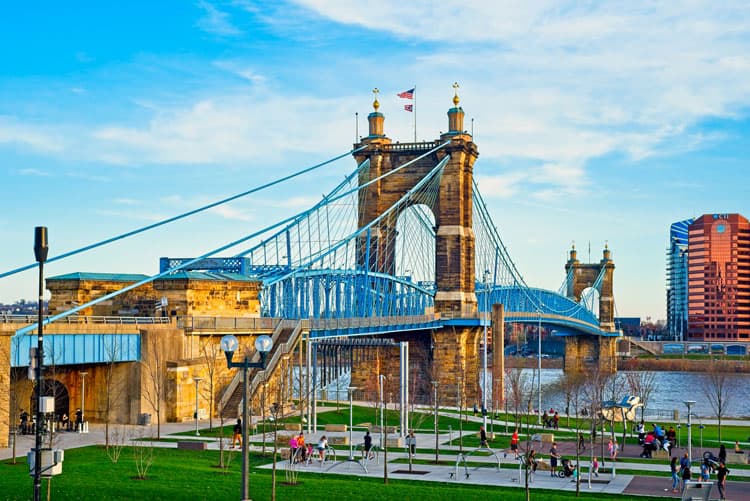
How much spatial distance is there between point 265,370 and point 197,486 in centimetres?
1865

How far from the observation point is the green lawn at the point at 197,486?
84.7 ft

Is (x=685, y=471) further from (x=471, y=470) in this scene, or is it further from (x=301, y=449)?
(x=301, y=449)

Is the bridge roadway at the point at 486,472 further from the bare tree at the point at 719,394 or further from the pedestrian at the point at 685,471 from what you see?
the bare tree at the point at 719,394

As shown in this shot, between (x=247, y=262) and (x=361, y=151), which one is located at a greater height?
(x=361, y=151)

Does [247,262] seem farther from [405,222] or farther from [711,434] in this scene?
[405,222]

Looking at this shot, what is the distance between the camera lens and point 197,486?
2734 centimetres

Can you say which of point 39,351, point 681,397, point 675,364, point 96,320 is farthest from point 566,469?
point 675,364

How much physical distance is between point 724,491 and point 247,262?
107ft

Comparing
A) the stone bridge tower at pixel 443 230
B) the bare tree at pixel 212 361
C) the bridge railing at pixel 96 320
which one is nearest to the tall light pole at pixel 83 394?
the bridge railing at pixel 96 320

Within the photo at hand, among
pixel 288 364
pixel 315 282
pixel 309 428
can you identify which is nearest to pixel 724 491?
pixel 309 428

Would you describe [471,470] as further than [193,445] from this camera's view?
No

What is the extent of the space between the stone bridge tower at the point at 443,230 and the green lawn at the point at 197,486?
5057cm

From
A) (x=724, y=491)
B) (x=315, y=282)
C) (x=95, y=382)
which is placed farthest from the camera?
(x=315, y=282)

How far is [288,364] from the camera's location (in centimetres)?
4984
